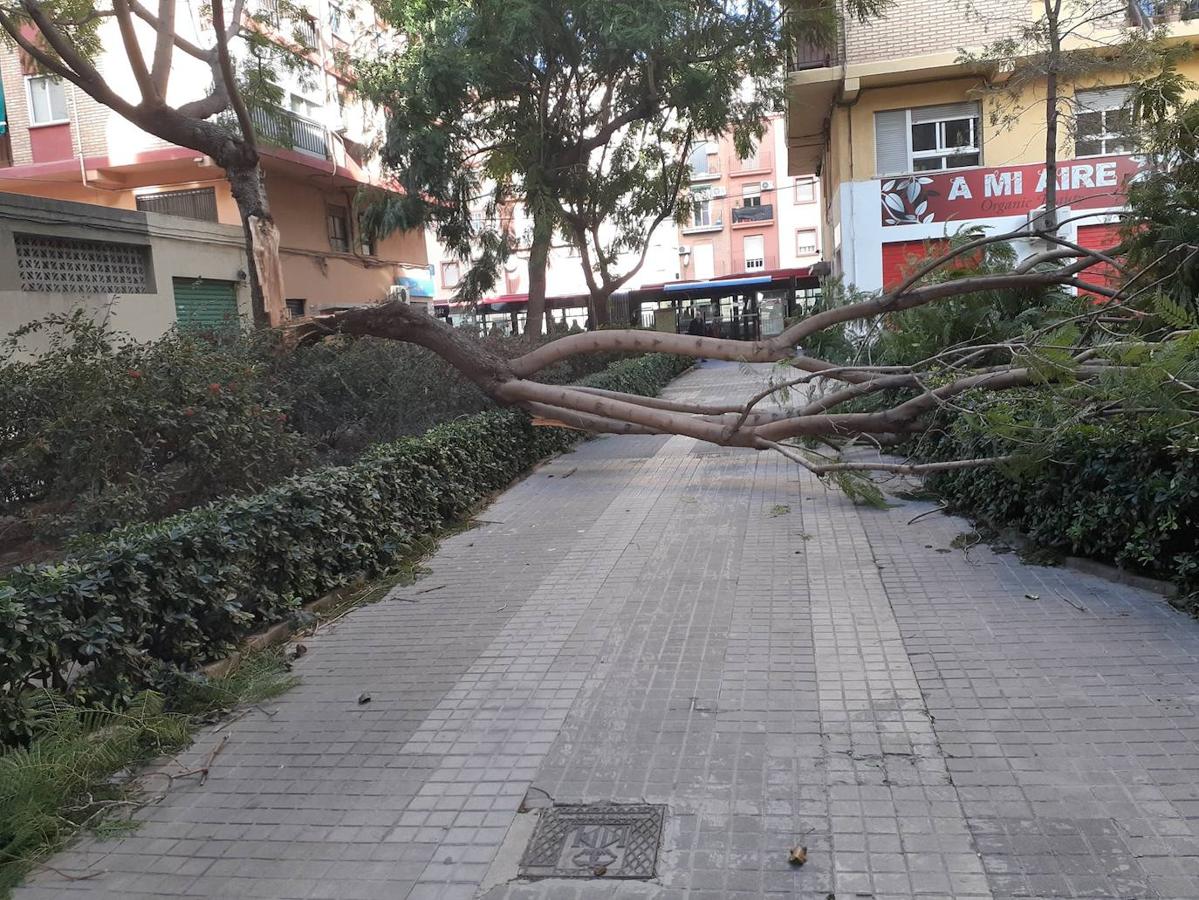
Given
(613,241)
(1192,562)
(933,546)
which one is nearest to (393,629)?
(933,546)

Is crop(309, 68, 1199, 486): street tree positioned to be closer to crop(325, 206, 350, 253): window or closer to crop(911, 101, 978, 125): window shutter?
crop(911, 101, 978, 125): window shutter

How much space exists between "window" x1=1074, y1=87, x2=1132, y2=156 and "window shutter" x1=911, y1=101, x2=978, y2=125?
79.2 inches

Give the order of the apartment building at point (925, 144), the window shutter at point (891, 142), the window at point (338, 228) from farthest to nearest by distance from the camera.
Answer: the window at point (338, 228)
the window shutter at point (891, 142)
the apartment building at point (925, 144)

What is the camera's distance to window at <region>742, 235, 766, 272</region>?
177 feet

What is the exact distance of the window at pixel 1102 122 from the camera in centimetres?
1216

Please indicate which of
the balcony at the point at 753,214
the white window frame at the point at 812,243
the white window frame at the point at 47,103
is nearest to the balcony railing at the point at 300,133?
the white window frame at the point at 47,103

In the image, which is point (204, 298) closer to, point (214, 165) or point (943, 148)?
point (214, 165)

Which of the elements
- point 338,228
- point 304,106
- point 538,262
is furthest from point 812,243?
point 538,262

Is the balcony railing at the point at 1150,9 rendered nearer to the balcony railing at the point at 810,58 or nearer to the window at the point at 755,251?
the balcony railing at the point at 810,58

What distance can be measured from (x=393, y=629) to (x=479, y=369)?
214 inches

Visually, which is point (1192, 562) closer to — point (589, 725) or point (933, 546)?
point (933, 546)

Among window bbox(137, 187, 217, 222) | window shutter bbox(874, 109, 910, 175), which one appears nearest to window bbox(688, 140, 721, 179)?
window shutter bbox(874, 109, 910, 175)

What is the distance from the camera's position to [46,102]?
21.0m

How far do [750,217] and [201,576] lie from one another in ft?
171
